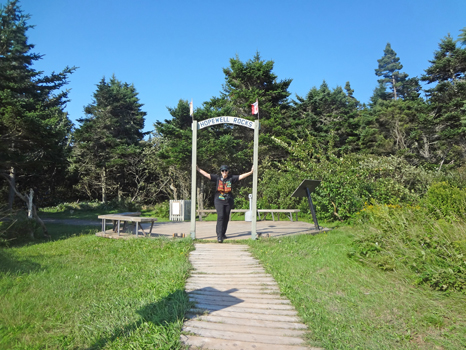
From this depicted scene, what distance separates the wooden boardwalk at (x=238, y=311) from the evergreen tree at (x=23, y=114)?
7.96 m

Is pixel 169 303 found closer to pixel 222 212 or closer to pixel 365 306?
pixel 365 306

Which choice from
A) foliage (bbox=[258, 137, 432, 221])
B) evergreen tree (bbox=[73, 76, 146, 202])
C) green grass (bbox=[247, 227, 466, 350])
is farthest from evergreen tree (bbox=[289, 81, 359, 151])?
green grass (bbox=[247, 227, 466, 350])

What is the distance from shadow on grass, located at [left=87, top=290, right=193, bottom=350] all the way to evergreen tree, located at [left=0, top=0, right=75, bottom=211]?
29.2ft

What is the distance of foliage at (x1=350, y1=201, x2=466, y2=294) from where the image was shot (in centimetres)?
439

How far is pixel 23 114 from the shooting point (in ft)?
34.8

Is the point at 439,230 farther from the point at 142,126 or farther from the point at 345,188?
the point at 142,126

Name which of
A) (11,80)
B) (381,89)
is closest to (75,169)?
(11,80)

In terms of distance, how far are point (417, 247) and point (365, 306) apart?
1579mm

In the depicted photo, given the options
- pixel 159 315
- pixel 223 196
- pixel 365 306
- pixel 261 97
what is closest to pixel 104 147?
pixel 261 97

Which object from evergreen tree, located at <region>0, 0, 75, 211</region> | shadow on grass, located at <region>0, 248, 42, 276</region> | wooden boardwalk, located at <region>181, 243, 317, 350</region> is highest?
evergreen tree, located at <region>0, 0, 75, 211</region>

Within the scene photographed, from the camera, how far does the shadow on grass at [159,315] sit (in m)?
3.47

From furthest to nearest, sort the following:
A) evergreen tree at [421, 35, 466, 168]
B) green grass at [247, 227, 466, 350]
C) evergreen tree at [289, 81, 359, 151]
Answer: evergreen tree at [289, 81, 359, 151]
evergreen tree at [421, 35, 466, 168]
green grass at [247, 227, 466, 350]

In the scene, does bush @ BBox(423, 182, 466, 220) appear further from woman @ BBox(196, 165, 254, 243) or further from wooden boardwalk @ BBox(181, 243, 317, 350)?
wooden boardwalk @ BBox(181, 243, 317, 350)

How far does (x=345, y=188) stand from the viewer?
1191 centimetres
